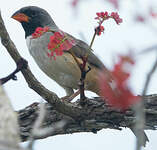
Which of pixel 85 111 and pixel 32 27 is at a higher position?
pixel 32 27

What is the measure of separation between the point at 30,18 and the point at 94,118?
2248 millimetres

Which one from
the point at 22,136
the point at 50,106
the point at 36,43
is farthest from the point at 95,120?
the point at 36,43

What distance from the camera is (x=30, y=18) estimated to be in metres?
6.13

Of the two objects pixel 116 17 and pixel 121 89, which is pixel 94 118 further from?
pixel 121 89

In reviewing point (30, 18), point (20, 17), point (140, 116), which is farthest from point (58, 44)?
point (30, 18)

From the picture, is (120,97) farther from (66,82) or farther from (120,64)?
(66,82)

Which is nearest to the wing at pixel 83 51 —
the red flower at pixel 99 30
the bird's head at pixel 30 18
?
the bird's head at pixel 30 18

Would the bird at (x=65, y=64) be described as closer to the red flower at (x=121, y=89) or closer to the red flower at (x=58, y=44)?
the red flower at (x=58, y=44)

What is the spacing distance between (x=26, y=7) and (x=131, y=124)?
262cm

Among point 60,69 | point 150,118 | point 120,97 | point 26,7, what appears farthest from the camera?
point 26,7

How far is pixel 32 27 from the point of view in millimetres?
6105

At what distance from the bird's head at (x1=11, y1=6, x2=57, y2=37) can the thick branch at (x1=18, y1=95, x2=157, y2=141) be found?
5.40 ft

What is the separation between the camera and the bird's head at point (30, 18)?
236 inches

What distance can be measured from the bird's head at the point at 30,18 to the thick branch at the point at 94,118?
165 centimetres
